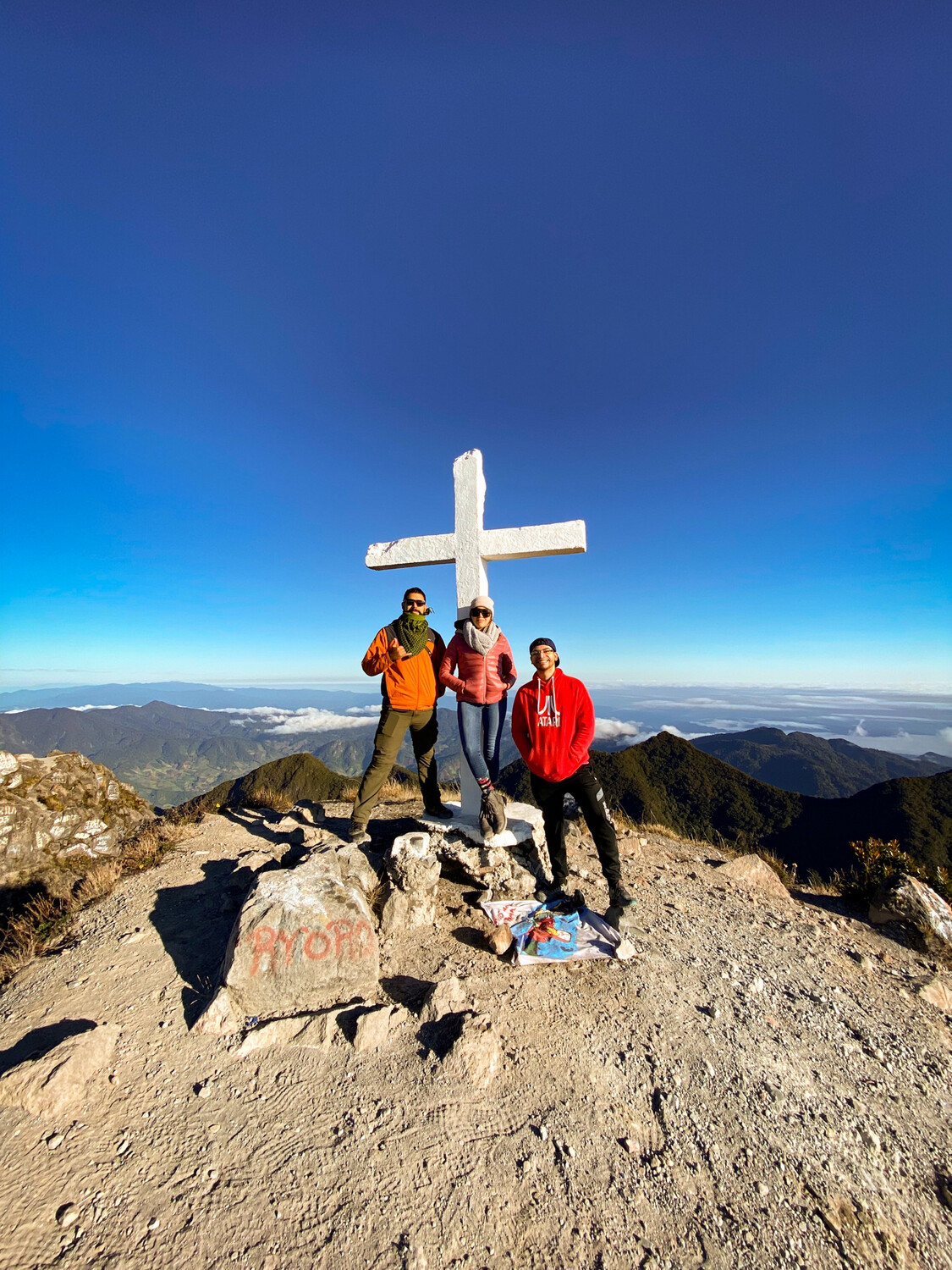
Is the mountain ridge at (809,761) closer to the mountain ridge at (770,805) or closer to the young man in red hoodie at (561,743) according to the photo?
the mountain ridge at (770,805)

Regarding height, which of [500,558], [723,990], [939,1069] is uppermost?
[500,558]

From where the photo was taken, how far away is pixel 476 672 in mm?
5301

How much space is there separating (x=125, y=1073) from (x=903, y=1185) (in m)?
4.48

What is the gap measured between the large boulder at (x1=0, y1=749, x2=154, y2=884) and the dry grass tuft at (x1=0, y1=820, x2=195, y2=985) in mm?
309

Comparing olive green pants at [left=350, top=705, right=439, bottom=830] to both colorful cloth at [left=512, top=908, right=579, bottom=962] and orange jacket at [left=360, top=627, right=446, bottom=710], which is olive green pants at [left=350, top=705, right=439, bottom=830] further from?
colorful cloth at [left=512, top=908, right=579, bottom=962]

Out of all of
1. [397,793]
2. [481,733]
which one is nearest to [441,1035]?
[481,733]

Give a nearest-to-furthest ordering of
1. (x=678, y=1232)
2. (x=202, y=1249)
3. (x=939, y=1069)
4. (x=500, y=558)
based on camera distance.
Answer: (x=202, y=1249), (x=678, y=1232), (x=939, y=1069), (x=500, y=558)

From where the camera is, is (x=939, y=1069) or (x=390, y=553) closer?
(x=939, y=1069)

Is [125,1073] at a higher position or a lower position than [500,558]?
lower

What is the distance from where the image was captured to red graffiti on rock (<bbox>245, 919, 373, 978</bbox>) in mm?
3396

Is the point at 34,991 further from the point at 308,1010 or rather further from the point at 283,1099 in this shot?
the point at 283,1099

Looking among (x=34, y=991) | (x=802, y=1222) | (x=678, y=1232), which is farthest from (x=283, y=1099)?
(x=802, y=1222)

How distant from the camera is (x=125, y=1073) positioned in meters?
2.87

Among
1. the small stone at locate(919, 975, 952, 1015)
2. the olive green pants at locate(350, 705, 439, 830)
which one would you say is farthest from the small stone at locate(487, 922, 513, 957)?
the small stone at locate(919, 975, 952, 1015)
